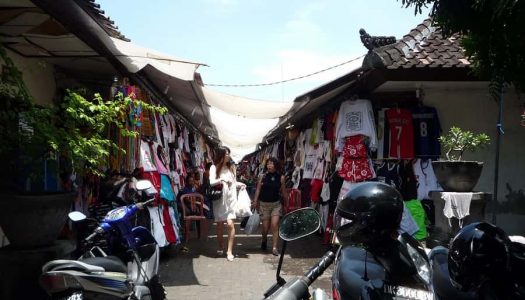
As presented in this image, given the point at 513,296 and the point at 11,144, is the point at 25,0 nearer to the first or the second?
the point at 11,144

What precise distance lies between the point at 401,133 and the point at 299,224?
→ 6.45 m

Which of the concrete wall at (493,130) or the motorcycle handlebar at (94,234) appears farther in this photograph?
the concrete wall at (493,130)

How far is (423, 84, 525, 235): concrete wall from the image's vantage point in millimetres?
8586

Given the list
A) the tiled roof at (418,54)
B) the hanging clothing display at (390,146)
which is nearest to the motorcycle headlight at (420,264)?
the tiled roof at (418,54)

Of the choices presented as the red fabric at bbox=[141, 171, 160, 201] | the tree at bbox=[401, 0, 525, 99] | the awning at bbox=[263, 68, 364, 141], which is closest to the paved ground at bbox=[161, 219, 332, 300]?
the red fabric at bbox=[141, 171, 160, 201]

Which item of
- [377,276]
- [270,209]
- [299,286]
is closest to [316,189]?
[270,209]

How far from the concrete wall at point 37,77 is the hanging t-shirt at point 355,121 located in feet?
16.1

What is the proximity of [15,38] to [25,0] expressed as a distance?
1.53 m

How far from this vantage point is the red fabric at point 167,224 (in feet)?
26.1

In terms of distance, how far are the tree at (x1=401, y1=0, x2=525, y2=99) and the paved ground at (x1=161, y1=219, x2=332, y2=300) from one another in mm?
3676

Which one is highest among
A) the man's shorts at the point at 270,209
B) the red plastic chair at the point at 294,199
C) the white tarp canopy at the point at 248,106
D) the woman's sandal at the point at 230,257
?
the white tarp canopy at the point at 248,106

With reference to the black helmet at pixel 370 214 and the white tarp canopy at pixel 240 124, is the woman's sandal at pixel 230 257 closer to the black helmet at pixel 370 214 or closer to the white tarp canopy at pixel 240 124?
the white tarp canopy at pixel 240 124

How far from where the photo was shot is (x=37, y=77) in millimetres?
6922

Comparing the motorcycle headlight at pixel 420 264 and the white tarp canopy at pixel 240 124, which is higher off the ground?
the white tarp canopy at pixel 240 124
